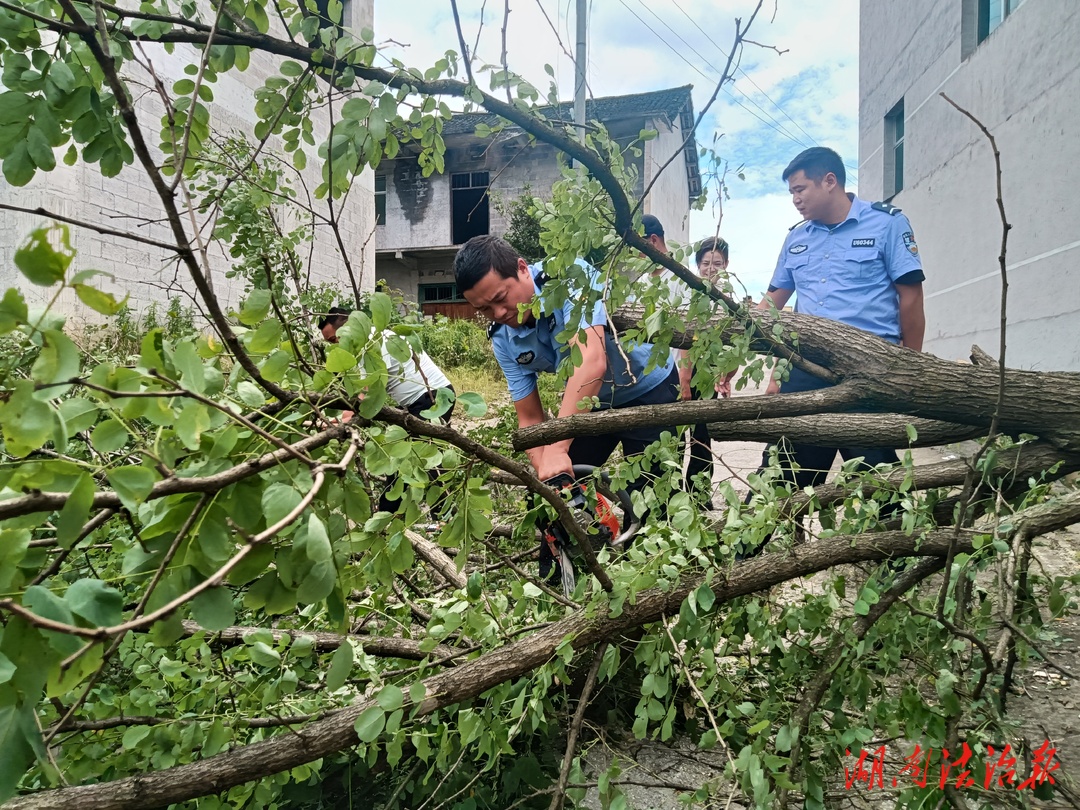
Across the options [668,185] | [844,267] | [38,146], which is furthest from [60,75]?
[668,185]

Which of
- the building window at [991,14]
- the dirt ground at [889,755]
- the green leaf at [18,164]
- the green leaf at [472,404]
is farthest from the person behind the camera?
the building window at [991,14]

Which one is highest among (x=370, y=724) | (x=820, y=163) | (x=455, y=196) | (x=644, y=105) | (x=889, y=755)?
(x=644, y=105)

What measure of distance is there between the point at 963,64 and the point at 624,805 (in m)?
9.36

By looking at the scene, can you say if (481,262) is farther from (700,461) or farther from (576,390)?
(700,461)

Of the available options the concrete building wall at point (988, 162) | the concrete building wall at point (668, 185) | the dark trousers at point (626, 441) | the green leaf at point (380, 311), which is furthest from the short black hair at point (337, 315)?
the concrete building wall at point (668, 185)

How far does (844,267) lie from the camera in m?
3.17

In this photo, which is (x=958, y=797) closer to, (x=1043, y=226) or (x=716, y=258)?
(x=716, y=258)

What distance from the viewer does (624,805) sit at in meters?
1.24

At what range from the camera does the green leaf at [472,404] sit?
35.7 inches

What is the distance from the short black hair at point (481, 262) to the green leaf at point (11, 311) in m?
2.15

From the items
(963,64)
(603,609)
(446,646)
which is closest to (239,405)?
(603,609)

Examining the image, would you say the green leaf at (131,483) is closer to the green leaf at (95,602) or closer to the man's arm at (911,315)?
the green leaf at (95,602)

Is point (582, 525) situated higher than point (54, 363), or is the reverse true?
Result: point (54, 363)

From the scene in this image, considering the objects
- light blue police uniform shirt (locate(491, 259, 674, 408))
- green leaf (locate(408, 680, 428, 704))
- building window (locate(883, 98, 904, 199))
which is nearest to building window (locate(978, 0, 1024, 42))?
building window (locate(883, 98, 904, 199))
